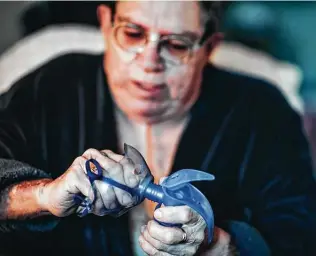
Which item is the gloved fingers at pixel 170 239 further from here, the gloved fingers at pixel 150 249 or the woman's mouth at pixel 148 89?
the woman's mouth at pixel 148 89

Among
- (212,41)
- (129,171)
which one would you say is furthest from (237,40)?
(129,171)

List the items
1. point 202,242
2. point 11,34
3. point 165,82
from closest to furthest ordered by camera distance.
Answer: point 202,242 → point 165,82 → point 11,34

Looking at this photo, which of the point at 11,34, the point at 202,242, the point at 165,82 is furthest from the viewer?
the point at 11,34

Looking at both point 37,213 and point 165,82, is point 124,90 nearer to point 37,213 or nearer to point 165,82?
point 165,82

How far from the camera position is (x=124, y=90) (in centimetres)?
70

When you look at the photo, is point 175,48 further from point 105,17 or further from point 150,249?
point 150,249

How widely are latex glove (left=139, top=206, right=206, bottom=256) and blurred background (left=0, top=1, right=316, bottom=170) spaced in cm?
30

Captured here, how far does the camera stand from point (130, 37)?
68 cm

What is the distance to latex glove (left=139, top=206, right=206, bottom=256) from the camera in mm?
538

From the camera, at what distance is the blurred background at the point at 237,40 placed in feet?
2.72

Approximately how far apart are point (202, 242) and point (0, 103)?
297 mm

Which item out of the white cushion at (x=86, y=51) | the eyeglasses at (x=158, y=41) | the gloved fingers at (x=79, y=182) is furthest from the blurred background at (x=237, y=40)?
the gloved fingers at (x=79, y=182)

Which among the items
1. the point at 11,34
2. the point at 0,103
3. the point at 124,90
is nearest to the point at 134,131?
the point at 124,90

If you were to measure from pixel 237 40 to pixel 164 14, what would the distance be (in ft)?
0.96
